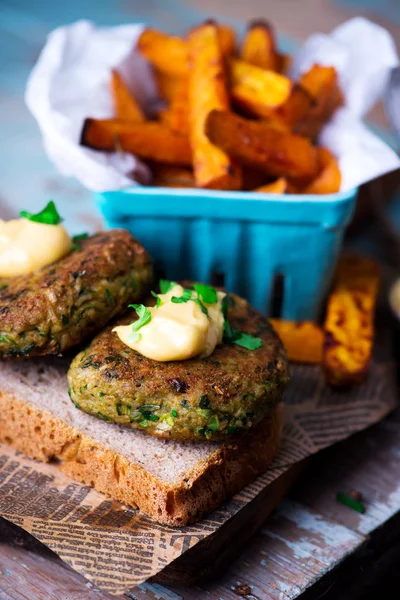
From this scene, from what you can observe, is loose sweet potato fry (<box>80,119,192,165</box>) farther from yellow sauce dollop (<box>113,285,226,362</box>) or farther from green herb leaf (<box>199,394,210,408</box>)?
green herb leaf (<box>199,394,210,408</box>)

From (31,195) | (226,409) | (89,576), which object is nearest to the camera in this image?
(89,576)

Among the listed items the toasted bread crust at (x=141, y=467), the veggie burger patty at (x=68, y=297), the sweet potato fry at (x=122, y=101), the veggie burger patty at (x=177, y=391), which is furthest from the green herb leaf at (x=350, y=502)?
the sweet potato fry at (x=122, y=101)

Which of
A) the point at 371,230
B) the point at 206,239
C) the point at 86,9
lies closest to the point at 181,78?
the point at 206,239

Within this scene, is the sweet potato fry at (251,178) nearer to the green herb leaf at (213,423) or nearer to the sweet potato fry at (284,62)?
the sweet potato fry at (284,62)

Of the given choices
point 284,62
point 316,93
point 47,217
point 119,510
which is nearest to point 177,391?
point 119,510

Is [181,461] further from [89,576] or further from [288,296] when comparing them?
[288,296]
